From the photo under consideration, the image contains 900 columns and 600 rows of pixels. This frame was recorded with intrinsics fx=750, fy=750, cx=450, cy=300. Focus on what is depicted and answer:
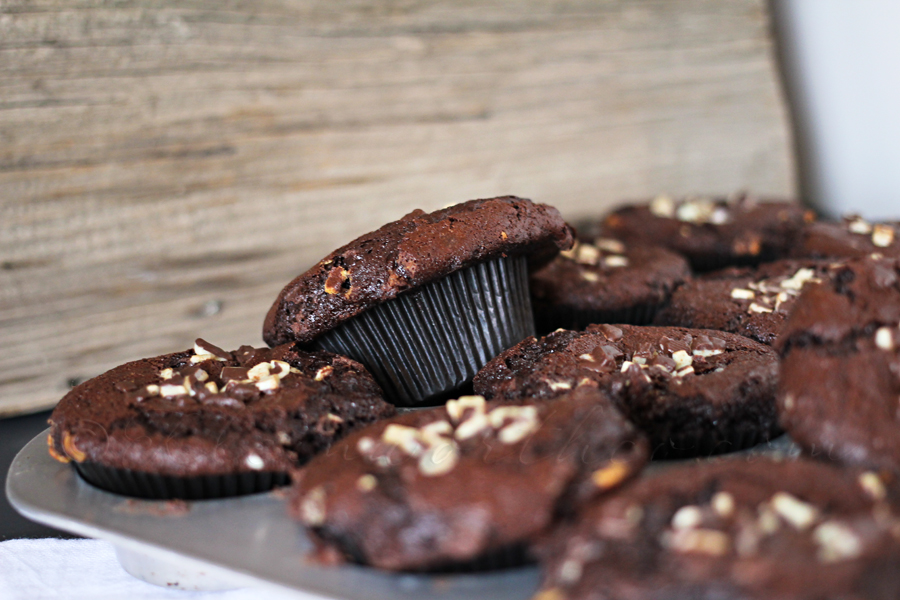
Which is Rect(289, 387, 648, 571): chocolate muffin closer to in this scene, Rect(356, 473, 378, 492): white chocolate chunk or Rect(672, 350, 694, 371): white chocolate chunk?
Rect(356, 473, 378, 492): white chocolate chunk

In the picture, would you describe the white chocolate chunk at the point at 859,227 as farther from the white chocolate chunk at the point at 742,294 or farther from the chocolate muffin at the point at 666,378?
the chocolate muffin at the point at 666,378

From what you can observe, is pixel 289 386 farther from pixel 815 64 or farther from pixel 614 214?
pixel 815 64

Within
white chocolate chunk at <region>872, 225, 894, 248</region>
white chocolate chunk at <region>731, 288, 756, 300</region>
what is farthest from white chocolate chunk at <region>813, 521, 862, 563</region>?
white chocolate chunk at <region>872, 225, 894, 248</region>

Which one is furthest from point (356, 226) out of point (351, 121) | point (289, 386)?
point (289, 386)

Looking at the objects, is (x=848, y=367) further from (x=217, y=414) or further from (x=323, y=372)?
(x=217, y=414)

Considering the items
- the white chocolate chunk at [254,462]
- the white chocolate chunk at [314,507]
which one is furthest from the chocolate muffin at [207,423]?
the white chocolate chunk at [314,507]

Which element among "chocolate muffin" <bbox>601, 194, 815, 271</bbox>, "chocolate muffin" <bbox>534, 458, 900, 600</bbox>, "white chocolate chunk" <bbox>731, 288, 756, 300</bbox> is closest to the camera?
"chocolate muffin" <bbox>534, 458, 900, 600</bbox>
